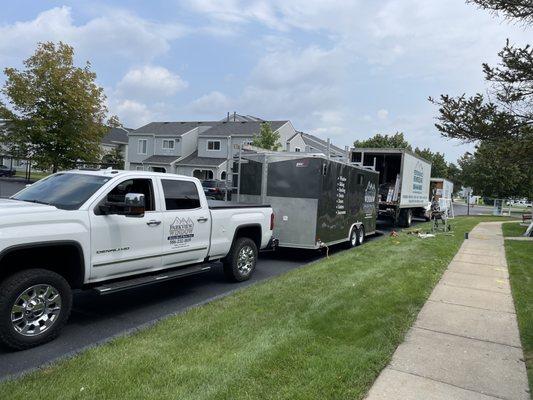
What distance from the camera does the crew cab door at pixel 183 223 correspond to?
6.86 metres

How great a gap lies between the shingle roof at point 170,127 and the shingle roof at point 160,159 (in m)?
2.61

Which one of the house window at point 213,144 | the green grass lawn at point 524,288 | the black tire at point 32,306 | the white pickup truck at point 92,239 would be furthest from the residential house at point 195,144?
the black tire at point 32,306

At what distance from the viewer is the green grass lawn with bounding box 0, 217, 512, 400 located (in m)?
3.98

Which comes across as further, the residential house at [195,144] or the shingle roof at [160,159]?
the shingle roof at [160,159]

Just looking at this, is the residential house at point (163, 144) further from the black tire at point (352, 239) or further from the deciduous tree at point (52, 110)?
the black tire at point (352, 239)

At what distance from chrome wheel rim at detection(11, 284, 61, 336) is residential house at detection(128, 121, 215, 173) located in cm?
4675

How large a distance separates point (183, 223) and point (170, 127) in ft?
165

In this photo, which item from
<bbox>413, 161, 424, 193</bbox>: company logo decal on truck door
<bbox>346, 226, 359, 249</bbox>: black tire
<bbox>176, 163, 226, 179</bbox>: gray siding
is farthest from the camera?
<bbox>176, 163, 226, 179</bbox>: gray siding

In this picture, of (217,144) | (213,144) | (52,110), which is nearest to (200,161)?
(213,144)

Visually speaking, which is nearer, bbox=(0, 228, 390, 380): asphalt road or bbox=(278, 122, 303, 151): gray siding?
bbox=(0, 228, 390, 380): asphalt road

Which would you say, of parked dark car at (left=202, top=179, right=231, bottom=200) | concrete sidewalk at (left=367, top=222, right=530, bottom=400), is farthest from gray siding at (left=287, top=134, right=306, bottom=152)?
concrete sidewalk at (left=367, top=222, right=530, bottom=400)

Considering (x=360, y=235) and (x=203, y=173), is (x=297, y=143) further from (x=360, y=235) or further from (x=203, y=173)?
(x=360, y=235)

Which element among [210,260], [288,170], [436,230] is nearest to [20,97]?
[288,170]

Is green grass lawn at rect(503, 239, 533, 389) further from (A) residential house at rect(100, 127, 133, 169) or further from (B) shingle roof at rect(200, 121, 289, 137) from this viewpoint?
(A) residential house at rect(100, 127, 133, 169)
